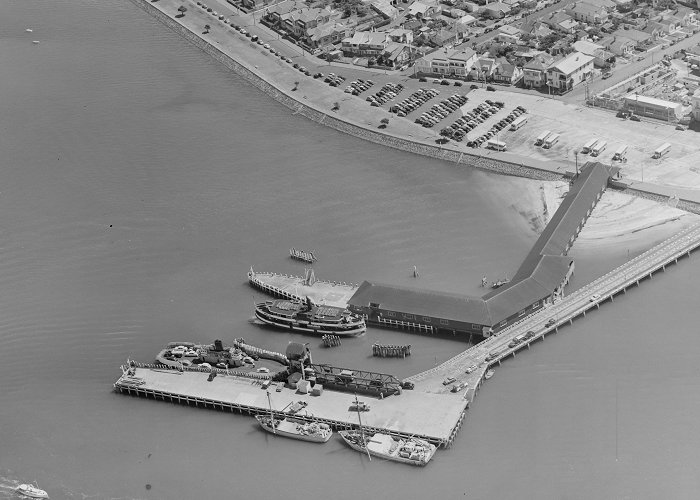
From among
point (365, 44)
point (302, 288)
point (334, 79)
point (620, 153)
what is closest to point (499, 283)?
point (302, 288)

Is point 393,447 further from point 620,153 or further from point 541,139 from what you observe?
point 541,139

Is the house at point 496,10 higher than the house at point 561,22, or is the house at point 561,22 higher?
the house at point 561,22

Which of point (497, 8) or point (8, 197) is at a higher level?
point (497, 8)

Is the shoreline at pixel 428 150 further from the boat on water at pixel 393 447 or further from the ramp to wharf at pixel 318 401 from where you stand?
the boat on water at pixel 393 447

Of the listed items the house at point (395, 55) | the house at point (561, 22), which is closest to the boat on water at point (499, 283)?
the house at point (395, 55)

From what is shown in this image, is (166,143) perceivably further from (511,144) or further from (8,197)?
(511,144)

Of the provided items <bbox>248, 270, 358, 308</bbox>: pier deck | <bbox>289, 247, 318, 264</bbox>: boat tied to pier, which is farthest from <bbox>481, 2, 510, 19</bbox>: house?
<bbox>248, 270, 358, 308</bbox>: pier deck

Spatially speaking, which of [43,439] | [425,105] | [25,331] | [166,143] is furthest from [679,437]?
[166,143]
